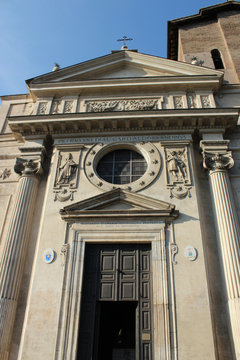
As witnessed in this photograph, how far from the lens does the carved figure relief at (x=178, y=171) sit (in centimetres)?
1189

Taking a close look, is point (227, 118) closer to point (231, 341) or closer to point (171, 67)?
point (171, 67)

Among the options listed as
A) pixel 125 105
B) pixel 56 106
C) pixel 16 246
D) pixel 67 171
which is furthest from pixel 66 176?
pixel 125 105

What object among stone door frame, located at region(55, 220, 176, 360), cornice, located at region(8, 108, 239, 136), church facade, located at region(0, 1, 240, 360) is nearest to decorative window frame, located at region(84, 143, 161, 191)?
church facade, located at region(0, 1, 240, 360)

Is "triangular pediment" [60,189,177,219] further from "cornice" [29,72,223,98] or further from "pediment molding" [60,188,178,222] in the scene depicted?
"cornice" [29,72,223,98]

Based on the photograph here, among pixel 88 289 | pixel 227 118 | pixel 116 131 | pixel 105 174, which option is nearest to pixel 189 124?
pixel 227 118

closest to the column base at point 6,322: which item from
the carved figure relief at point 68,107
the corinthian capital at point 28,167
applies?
the corinthian capital at point 28,167

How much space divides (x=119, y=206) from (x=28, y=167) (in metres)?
4.08

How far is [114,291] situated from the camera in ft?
33.7

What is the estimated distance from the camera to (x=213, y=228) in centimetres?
1137

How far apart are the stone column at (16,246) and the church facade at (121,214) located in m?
0.04

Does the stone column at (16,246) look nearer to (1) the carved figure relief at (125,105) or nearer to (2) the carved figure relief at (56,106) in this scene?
(2) the carved figure relief at (56,106)

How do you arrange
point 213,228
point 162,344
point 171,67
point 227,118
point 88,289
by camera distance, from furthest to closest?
point 171,67
point 227,118
point 213,228
point 88,289
point 162,344

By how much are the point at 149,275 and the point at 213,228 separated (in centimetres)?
291

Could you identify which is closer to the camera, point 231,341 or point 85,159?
point 231,341
